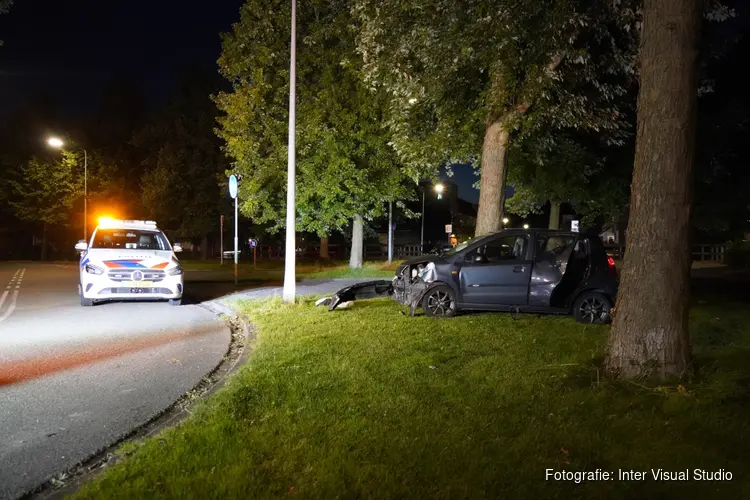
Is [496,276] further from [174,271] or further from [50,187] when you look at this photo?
[50,187]

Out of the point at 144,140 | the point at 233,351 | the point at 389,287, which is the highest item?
the point at 144,140

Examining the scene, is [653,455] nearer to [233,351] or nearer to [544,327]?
[544,327]

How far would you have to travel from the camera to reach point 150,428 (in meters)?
4.94

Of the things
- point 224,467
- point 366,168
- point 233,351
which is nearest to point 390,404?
point 224,467

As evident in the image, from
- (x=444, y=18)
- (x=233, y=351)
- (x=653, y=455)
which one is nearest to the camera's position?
(x=653, y=455)

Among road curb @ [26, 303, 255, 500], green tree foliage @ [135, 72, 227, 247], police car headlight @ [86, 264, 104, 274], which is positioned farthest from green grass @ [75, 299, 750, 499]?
green tree foliage @ [135, 72, 227, 247]

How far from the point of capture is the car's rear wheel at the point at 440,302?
10102 mm

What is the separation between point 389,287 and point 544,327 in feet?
12.3

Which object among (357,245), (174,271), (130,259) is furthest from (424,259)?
(357,245)

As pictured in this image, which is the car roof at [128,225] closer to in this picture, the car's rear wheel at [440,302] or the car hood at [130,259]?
the car hood at [130,259]

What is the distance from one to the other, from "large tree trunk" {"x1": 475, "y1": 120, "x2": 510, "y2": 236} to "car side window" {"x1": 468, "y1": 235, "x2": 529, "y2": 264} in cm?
207

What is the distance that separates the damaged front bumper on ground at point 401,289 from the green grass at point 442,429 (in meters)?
2.70

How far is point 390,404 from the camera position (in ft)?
16.8

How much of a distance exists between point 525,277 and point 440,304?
1594mm
